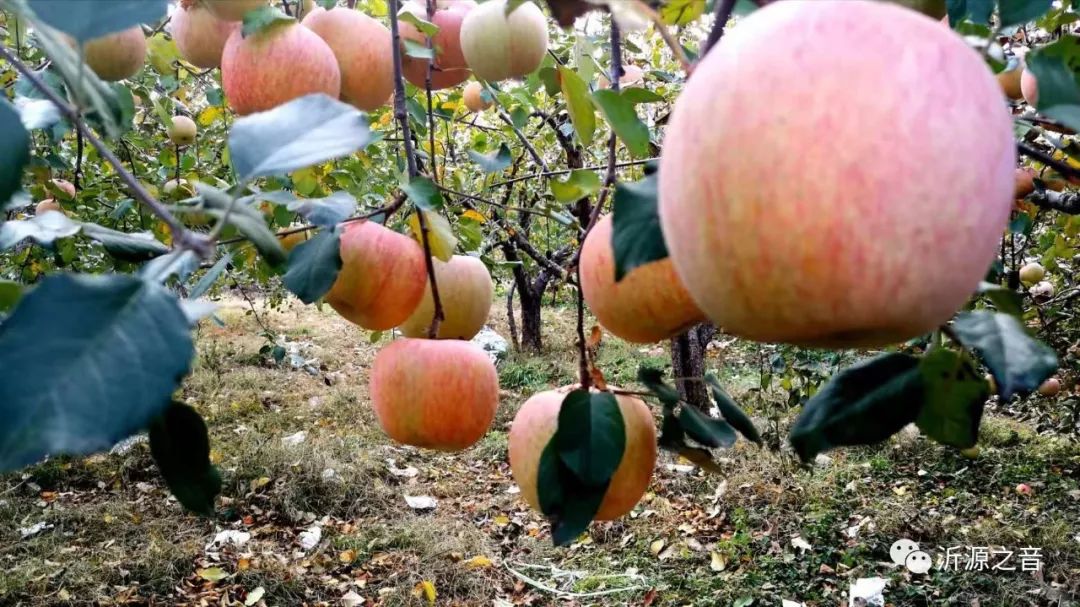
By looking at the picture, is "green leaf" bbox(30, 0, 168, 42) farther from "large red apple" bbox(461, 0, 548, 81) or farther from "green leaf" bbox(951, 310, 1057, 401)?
"large red apple" bbox(461, 0, 548, 81)

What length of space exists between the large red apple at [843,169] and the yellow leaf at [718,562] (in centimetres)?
270

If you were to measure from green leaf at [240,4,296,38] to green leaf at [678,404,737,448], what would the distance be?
0.69 m

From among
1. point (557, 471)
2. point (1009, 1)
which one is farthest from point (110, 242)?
point (1009, 1)

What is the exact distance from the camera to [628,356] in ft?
20.4

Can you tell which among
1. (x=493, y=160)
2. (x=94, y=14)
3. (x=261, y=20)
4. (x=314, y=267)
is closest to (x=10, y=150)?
(x=94, y=14)

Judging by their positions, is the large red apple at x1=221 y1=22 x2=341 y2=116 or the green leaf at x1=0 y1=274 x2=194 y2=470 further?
the large red apple at x1=221 y1=22 x2=341 y2=116

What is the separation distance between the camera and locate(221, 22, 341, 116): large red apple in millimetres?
921

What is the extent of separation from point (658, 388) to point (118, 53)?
99cm

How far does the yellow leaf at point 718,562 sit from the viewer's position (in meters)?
2.86

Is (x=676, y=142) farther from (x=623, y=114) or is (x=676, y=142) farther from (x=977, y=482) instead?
(x=977, y=482)

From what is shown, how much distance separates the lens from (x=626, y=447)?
82cm

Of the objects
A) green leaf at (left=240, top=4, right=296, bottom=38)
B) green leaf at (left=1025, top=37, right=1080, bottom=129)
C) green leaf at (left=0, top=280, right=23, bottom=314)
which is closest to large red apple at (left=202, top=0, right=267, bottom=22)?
green leaf at (left=240, top=4, right=296, bottom=38)

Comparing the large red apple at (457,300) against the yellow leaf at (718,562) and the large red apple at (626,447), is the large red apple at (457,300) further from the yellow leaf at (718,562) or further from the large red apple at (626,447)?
the yellow leaf at (718,562)

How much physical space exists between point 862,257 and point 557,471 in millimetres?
375
